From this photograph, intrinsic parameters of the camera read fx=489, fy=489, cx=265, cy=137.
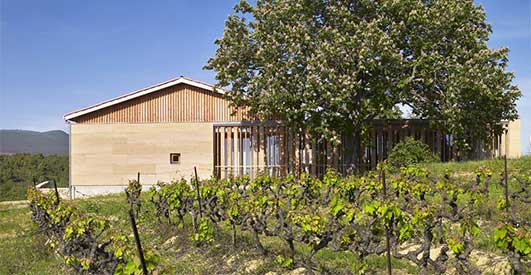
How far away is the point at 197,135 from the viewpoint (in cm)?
2052

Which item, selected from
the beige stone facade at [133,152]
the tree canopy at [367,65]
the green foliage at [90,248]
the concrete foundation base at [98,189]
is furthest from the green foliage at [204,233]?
the concrete foundation base at [98,189]

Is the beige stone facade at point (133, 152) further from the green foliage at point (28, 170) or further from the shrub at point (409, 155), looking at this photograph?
the green foliage at point (28, 170)

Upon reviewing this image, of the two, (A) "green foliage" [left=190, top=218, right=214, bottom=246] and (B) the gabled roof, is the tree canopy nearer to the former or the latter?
(B) the gabled roof

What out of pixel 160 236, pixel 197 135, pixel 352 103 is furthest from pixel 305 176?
pixel 197 135

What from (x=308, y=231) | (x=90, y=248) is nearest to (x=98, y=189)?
(x=90, y=248)

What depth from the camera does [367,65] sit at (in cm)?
1706

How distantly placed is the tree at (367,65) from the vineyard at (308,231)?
6721mm

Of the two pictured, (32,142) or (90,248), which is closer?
(90,248)

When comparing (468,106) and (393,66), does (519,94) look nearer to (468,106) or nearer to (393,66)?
(468,106)

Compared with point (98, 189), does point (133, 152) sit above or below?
above

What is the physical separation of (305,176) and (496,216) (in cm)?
349

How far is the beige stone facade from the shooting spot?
2044 cm

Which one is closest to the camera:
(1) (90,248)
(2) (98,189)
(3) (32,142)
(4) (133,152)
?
(1) (90,248)

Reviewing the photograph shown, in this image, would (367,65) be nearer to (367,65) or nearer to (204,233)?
(367,65)
